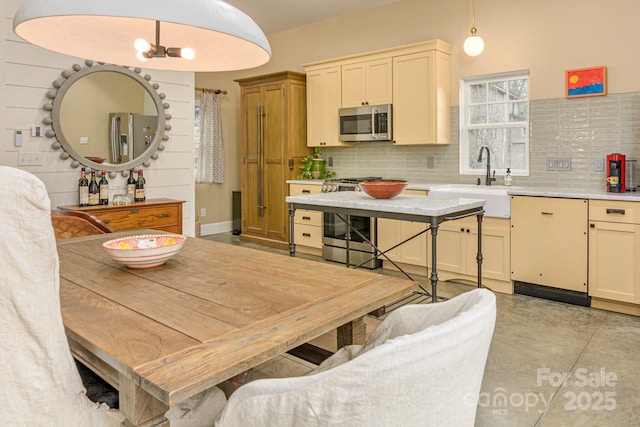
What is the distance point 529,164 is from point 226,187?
453cm

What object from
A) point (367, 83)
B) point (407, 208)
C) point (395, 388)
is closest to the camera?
point (395, 388)

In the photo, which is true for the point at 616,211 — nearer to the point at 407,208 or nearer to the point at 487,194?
the point at 487,194

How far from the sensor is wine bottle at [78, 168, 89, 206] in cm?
397

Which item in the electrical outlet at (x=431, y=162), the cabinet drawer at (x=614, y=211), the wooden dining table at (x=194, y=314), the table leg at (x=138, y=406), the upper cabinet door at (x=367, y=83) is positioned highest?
the upper cabinet door at (x=367, y=83)

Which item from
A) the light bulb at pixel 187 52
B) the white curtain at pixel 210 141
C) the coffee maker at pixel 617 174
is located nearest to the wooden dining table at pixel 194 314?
the light bulb at pixel 187 52

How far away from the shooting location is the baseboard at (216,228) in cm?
704

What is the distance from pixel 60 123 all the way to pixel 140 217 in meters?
1.03

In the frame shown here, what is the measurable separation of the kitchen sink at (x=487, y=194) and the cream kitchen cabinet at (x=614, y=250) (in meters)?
0.66

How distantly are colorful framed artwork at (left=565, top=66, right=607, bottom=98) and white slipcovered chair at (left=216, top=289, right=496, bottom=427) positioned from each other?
395 centimetres

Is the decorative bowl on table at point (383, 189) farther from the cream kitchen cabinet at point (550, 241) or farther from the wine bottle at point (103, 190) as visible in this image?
the wine bottle at point (103, 190)

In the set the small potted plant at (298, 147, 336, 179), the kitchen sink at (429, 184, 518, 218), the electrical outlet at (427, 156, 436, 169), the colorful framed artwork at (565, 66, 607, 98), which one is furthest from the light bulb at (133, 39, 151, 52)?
the small potted plant at (298, 147, 336, 179)

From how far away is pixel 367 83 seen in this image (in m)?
5.31

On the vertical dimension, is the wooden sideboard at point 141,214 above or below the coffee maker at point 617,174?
below

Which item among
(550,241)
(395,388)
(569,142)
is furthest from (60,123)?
(569,142)
